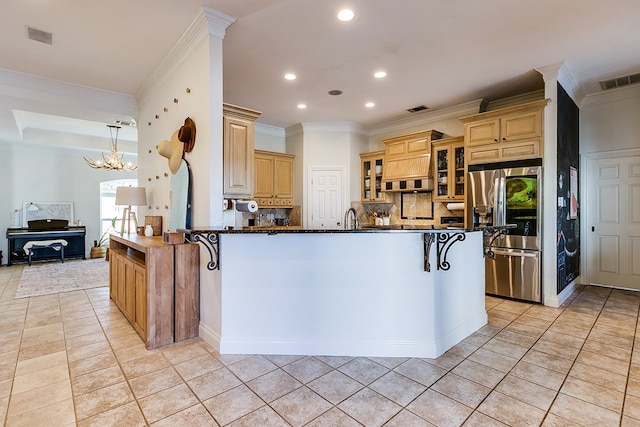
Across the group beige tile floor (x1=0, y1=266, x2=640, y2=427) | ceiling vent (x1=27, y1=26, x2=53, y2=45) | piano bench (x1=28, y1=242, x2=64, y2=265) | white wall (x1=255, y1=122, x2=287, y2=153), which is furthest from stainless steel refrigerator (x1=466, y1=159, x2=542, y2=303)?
piano bench (x1=28, y1=242, x2=64, y2=265)

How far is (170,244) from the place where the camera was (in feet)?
9.50

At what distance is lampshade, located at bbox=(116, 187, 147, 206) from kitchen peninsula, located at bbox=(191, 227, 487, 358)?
2255 millimetres

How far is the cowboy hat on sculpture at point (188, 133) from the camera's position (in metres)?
3.07

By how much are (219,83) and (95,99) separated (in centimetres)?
276

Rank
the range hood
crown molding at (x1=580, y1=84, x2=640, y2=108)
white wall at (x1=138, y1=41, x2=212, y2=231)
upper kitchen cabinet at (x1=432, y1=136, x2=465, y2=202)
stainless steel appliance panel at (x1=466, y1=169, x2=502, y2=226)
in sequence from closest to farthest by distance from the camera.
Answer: white wall at (x1=138, y1=41, x2=212, y2=231), stainless steel appliance panel at (x1=466, y1=169, x2=502, y2=226), crown molding at (x1=580, y1=84, x2=640, y2=108), upper kitchen cabinet at (x1=432, y1=136, x2=465, y2=202), the range hood

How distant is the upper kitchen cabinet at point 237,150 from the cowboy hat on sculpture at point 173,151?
0.48 metres

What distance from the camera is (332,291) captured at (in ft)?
8.47

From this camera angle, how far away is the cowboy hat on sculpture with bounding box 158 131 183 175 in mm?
3327

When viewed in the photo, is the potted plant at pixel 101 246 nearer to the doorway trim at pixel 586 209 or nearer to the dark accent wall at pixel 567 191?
the dark accent wall at pixel 567 191

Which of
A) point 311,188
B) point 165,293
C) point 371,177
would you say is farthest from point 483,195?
point 165,293

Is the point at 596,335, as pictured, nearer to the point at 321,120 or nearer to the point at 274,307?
the point at 274,307

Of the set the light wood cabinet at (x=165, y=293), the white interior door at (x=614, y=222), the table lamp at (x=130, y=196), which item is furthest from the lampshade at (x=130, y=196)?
the white interior door at (x=614, y=222)

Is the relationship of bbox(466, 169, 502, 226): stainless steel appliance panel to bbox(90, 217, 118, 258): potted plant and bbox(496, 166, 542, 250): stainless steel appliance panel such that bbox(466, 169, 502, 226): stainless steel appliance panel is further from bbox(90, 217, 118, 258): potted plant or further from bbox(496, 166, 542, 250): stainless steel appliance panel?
bbox(90, 217, 118, 258): potted plant

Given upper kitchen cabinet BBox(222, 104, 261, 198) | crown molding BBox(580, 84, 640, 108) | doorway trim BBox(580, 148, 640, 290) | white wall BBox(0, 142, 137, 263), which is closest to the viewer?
upper kitchen cabinet BBox(222, 104, 261, 198)
